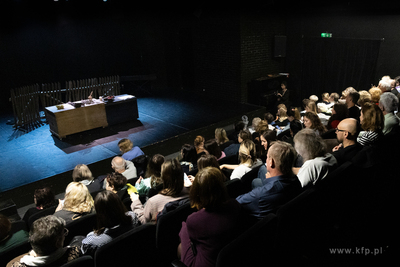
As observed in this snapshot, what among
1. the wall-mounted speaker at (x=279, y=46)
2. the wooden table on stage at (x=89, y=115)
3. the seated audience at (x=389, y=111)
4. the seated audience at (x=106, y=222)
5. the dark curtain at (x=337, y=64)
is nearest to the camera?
the seated audience at (x=106, y=222)

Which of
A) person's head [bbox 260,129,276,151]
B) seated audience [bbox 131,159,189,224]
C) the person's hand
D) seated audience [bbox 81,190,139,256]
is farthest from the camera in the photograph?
person's head [bbox 260,129,276,151]

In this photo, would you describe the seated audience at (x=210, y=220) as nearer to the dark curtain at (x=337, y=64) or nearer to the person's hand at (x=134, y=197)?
the person's hand at (x=134, y=197)

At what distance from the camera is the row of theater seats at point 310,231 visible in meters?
2.16

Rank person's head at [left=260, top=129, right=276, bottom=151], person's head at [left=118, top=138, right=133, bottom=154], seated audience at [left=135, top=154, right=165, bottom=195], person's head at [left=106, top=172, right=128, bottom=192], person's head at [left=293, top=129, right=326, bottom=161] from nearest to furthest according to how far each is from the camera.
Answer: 1. person's head at [left=293, top=129, right=326, bottom=161]
2. person's head at [left=106, top=172, right=128, bottom=192]
3. seated audience at [left=135, top=154, right=165, bottom=195]
4. person's head at [left=260, top=129, right=276, bottom=151]
5. person's head at [left=118, top=138, right=133, bottom=154]

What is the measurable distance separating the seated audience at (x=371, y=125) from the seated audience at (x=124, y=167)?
115 inches

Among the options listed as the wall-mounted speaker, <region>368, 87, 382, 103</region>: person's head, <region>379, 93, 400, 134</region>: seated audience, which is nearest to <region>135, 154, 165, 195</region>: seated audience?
<region>379, 93, 400, 134</region>: seated audience

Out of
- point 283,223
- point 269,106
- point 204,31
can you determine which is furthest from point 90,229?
point 204,31

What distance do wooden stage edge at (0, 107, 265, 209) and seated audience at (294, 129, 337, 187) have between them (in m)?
3.56

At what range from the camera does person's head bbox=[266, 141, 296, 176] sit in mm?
2295

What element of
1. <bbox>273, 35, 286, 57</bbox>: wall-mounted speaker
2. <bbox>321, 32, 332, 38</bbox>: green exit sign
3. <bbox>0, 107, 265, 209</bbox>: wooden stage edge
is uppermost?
<bbox>321, 32, 332, 38</bbox>: green exit sign

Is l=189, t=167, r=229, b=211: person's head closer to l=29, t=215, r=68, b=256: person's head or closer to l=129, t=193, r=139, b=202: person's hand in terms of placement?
l=29, t=215, r=68, b=256: person's head

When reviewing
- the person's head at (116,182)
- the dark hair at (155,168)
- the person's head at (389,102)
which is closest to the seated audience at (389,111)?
the person's head at (389,102)

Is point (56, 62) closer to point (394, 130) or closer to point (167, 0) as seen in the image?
point (167, 0)

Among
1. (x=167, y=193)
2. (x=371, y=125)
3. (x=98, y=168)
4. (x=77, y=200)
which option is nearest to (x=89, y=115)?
(x=98, y=168)
